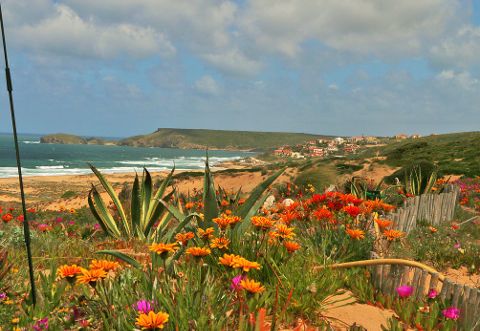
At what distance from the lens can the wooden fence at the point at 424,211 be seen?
252 inches

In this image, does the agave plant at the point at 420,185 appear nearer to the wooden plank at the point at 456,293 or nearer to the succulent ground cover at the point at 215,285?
the succulent ground cover at the point at 215,285

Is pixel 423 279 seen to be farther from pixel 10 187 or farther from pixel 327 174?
pixel 10 187

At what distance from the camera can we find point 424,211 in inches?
310

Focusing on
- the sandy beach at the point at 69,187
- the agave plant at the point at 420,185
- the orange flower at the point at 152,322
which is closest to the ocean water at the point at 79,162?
the sandy beach at the point at 69,187

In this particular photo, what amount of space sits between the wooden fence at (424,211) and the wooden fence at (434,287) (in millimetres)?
2493

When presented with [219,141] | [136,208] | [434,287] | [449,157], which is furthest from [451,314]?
[219,141]

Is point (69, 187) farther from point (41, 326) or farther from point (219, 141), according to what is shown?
point (219, 141)

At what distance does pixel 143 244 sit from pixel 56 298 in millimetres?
2416

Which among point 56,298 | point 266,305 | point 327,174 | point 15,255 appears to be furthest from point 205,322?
point 327,174

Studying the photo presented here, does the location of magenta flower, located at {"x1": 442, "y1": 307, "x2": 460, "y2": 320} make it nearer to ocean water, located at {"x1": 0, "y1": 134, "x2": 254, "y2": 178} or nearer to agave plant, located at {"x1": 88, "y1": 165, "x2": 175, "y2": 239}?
agave plant, located at {"x1": 88, "y1": 165, "x2": 175, "y2": 239}

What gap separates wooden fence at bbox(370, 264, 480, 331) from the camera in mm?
2789

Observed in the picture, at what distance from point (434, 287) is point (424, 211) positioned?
515cm

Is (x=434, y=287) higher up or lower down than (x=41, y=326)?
lower down

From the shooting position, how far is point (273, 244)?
3328 millimetres
